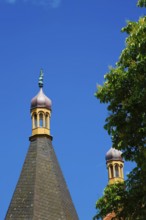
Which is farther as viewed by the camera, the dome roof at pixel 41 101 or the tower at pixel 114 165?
the tower at pixel 114 165

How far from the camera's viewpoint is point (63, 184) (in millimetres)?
29344

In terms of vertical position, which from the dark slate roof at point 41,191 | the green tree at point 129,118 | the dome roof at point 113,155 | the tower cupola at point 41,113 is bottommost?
the green tree at point 129,118

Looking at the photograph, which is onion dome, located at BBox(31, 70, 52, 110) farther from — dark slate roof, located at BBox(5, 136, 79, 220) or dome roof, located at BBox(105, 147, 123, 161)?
dome roof, located at BBox(105, 147, 123, 161)

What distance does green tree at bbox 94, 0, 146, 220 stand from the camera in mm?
14352

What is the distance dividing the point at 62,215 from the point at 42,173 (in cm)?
295

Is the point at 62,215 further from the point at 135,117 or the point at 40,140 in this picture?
the point at 135,117

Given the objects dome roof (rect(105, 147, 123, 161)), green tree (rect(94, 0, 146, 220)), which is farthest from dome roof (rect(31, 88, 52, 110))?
green tree (rect(94, 0, 146, 220))

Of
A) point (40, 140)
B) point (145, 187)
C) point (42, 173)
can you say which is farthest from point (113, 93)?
point (40, 140)

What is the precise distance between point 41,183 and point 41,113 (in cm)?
564

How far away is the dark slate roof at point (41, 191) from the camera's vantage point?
2634cm

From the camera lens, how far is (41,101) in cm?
3262

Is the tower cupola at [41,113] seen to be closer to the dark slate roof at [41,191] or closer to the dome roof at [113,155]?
the dark slate roof at [41,191]

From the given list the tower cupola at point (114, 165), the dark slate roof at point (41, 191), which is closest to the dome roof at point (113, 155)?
the tower cupola at point (114, 165)

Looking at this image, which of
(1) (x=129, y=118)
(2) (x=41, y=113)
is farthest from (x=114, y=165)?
(1) (x=129, y=118)
